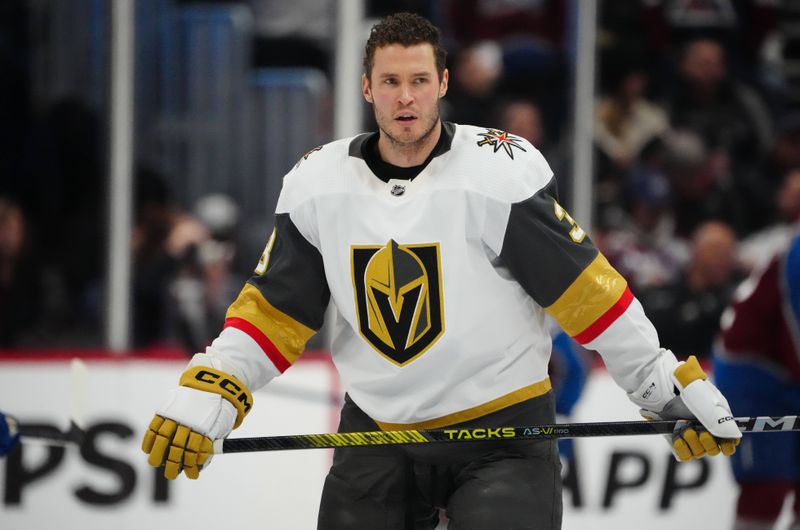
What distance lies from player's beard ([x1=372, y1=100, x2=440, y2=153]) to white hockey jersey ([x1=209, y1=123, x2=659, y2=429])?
0.13ft

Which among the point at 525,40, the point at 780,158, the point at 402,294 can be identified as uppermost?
the point at 525,40

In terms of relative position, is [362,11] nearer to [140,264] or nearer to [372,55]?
[140,264]

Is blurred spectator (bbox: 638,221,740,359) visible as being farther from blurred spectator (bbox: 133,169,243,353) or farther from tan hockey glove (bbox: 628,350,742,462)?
tan hockey glove (bbox: 628,350,742,462)

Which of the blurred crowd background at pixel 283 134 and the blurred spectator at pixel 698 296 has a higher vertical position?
the blurred crowd background at pixel 283 134

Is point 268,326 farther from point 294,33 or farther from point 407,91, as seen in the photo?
point 294,33

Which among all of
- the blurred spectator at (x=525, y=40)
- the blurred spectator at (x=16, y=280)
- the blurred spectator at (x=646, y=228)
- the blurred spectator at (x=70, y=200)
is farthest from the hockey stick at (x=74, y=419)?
the blurred spectator at (x=525, y=40)

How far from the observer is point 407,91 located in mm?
2178

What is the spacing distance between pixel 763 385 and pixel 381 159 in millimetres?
1562

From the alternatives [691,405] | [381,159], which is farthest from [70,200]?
[691,405]

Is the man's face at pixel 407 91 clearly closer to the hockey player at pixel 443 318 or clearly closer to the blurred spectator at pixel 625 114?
the hockey player at pixel 443 318

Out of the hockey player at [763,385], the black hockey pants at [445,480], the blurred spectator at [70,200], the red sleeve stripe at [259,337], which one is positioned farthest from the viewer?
the blurred spectator at [70,200]

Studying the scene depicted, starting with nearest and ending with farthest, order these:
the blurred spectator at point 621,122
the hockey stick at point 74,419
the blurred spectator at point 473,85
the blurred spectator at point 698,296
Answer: the hockey stick at point 74,419, the blurred spectator at point 698,296, the blurred spectator at point 473,85, the blurred spectator at point 621,122

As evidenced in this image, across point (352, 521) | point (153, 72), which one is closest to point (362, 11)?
point (153, 72)

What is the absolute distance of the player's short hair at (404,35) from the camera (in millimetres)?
2195
